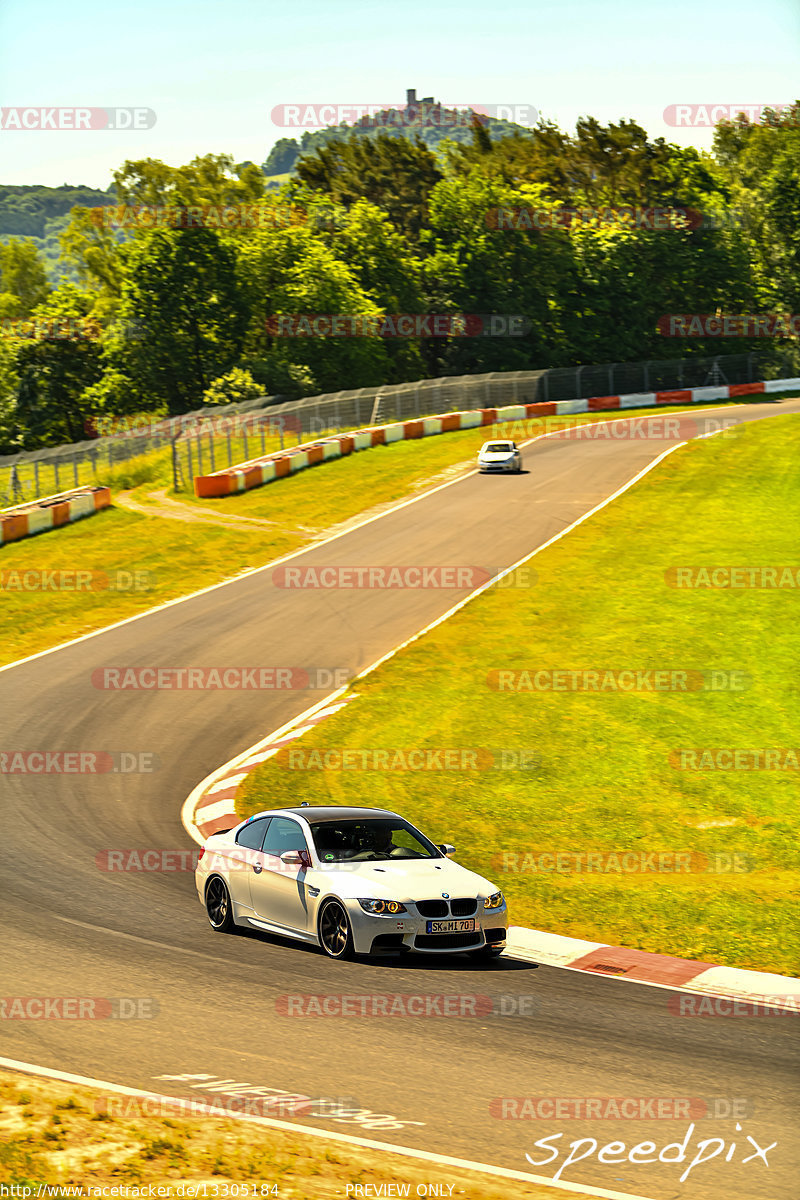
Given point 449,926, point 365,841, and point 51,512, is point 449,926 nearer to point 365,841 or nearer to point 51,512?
point 365,841

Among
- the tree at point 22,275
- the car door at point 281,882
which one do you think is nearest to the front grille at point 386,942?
the car door at point 281,882

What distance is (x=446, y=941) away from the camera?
1212cm

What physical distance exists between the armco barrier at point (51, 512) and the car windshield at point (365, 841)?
2754 centimetres

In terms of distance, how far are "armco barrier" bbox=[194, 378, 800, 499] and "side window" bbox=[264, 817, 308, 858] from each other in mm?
33253

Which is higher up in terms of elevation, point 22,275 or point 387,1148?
point 22,275

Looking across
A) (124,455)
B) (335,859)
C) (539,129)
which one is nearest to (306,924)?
(335,859)

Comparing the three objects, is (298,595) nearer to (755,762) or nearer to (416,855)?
(755,762)

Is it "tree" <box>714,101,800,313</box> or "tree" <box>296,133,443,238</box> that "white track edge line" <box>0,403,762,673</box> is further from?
"tree" <box>296,133,443,238</box>

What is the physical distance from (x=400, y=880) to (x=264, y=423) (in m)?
43.5

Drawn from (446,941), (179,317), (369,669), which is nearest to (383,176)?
(179,317)

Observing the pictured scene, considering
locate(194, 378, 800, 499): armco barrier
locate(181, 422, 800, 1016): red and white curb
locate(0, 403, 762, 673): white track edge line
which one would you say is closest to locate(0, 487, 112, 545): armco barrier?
locate(0, 403, 762, 673): white track edge line

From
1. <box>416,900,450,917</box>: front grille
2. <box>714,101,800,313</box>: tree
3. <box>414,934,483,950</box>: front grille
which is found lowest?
<box>414,934,483,950</box>: front grille

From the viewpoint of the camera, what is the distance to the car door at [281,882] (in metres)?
12.7

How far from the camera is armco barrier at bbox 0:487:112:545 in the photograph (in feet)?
127
